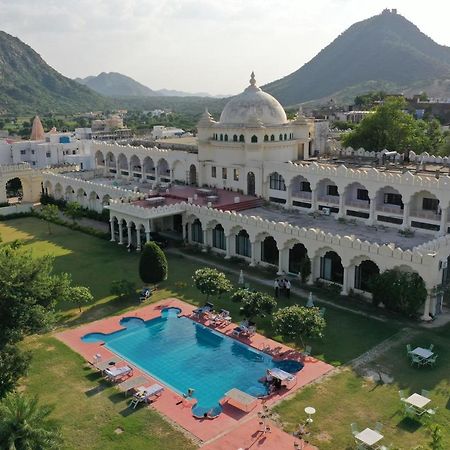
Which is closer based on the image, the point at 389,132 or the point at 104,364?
the point at 104,364

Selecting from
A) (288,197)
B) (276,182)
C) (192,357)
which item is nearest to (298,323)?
(192,357)

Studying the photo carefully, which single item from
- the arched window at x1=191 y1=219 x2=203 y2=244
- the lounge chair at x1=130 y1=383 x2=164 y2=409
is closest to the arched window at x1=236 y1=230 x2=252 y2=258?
the arched window at x1=191 y1=219 x2=203 y2=244

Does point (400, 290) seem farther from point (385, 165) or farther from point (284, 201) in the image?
point (385, 165)

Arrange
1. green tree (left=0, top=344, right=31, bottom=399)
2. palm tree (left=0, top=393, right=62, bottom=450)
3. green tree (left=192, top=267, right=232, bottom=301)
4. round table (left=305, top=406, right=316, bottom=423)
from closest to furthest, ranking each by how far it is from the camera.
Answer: palm tree (left=0, top=393, right=62, bottom=450) → green tree (left=0, top=344, right=31, bottom=399) → round table (left=305, top=406, right=316, bottom=423) → green tree (left=192, top=267, right=232, bottom=301)

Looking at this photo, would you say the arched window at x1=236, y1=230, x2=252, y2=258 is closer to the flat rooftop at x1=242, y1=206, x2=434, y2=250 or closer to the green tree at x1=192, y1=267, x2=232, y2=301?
the flat rooftop at x1=242, y1=206, x2=434, y2=250

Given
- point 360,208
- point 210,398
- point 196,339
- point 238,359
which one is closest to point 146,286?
point 196,339

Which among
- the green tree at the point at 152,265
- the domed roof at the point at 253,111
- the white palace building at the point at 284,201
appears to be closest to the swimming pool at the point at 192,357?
the green tree at the point at 152,265

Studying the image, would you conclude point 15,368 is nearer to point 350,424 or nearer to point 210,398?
point 210,398
